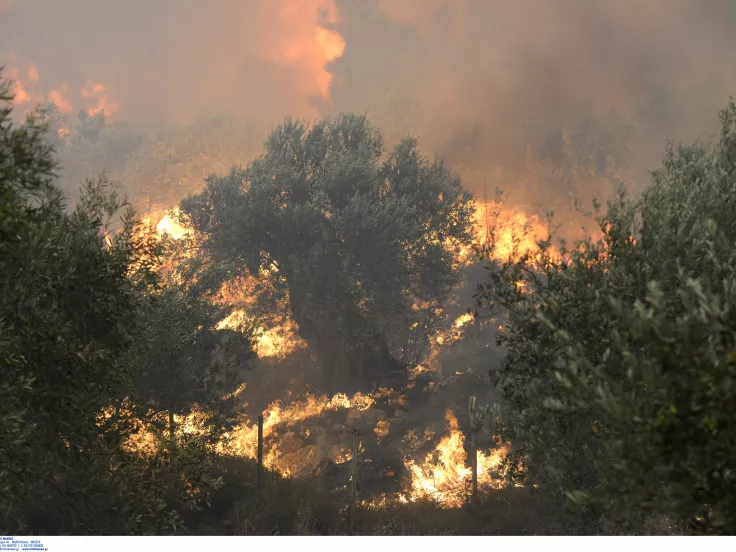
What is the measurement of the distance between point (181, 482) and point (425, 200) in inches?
1602

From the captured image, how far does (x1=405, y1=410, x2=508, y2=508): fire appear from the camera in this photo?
1318 inches

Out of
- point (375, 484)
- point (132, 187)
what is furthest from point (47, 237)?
point (132, 187)

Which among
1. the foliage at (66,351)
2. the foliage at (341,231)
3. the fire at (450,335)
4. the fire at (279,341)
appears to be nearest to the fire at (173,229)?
the foliage at (341,231)

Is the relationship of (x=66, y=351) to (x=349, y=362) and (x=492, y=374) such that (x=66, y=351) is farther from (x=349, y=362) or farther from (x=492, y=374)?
(x=349, y=362)

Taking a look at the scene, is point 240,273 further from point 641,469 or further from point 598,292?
point 641,469

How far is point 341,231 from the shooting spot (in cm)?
5141

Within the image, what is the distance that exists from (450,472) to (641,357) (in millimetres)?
29019

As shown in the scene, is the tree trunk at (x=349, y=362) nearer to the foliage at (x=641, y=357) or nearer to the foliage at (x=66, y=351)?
the foliage at (x=66, y=351)

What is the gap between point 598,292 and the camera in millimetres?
13891

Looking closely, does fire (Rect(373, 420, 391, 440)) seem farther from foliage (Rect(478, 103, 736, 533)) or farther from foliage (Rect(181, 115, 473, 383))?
foliage (Rect(478, 103, 736, 533))

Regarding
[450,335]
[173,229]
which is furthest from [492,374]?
[173,229]

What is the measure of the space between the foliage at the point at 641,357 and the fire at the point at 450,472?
16.9 m

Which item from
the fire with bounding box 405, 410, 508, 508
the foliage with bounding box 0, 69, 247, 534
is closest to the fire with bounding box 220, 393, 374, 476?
the fire with bounding box 405, 410, 508, 508

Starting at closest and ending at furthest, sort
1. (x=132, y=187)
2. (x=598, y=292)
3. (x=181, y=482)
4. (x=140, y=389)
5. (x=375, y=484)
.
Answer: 1. (x=598, y=292)
2. (x=181, y=482)
3. (x=140, y=389)
4. (x=375, y=484)
5. (x=132, y=187)
